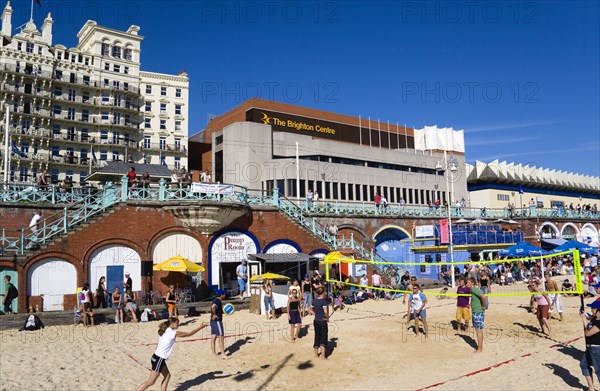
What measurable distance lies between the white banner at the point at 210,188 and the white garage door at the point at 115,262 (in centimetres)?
427

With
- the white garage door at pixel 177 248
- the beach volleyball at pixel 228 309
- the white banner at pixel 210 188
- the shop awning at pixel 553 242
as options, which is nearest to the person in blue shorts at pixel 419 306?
the beach volleyball at pixel 228 309

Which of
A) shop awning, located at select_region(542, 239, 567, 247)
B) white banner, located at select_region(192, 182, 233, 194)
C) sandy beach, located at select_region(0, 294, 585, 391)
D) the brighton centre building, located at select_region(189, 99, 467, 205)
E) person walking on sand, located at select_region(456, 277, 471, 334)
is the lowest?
sandy beach, located at select_region(0, 294, 585, 391)

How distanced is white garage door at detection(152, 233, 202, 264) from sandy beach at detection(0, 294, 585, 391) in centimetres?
595

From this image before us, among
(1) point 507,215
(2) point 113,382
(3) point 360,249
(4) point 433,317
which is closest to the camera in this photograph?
(2) point 113,382

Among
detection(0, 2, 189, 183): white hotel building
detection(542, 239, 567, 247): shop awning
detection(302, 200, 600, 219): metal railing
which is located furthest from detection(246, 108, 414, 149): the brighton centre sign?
detection(542, 239, 567, 247): shop awning

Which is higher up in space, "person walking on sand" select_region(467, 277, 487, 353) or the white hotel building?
the white hotel building

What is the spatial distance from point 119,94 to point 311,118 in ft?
78.9

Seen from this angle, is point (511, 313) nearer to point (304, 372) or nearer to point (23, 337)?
point (304, 372)

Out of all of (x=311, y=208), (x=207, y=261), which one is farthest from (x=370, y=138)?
(x=207, y=261)

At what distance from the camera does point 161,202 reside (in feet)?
77.7

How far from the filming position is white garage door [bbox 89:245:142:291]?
21.9 metres

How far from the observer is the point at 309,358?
1296 centimetres

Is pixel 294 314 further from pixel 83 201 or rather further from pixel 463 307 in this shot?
pixel 83 201

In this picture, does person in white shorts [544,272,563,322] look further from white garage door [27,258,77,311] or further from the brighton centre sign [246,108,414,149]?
the brighton centre sign [246,108,414,149]
